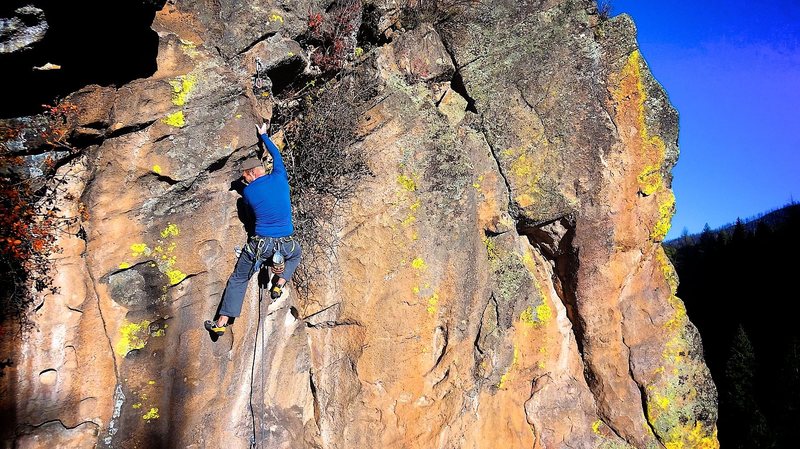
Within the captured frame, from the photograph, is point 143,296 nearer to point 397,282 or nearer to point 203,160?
point 203,160

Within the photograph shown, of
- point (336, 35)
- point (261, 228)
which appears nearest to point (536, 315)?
point (261, 228)

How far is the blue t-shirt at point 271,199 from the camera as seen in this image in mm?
5621

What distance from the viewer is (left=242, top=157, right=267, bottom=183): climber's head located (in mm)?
5773

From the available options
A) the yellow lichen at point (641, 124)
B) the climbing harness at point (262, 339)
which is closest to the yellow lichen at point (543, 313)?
the yellow lichen at point (641, 124)

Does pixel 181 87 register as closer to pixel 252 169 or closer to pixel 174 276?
pixel 252 169

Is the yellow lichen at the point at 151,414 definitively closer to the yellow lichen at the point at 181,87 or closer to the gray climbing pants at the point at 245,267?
the gray climbing pants at the point at 245,267

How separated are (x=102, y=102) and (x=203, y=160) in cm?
111

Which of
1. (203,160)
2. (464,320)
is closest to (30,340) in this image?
(203,160)

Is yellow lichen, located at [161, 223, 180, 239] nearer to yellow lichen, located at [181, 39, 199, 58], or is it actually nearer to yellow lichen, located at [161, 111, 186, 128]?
yellow lichen, located at [161, 111, 186, 128]

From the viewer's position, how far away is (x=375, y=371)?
6680 millimetres

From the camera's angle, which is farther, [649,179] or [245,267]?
[649,179]

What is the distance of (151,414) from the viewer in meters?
5.44

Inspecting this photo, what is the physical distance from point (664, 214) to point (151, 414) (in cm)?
775

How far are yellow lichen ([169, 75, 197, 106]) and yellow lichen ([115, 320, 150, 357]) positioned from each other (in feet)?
7.96
